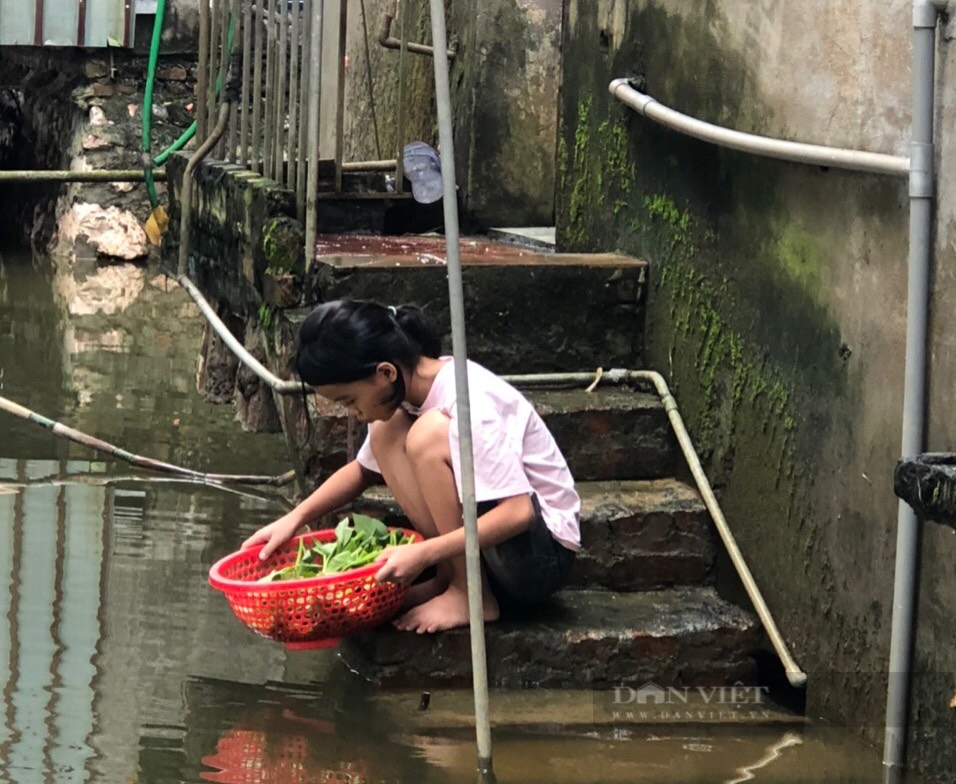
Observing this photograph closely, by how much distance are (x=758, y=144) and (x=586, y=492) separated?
116cm

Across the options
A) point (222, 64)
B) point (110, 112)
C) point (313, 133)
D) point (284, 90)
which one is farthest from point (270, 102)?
point (110, 112)

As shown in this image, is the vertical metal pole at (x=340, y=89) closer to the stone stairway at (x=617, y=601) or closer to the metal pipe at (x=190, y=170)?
the metal pipe at (x=190, y=170)

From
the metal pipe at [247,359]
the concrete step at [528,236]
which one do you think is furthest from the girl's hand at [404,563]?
the concrete step at [528,236]

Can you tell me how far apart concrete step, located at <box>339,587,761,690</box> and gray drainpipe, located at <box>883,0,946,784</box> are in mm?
739

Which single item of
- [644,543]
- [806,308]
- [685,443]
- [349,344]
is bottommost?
[644,543]

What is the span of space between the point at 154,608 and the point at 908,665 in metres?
2.17

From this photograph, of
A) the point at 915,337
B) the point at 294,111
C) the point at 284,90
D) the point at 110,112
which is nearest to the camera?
the point at 915,337

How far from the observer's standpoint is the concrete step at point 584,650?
3.94 m

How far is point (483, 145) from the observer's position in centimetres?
677

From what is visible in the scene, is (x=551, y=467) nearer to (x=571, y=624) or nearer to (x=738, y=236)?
(x=571, y=624)

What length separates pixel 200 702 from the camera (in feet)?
12.5

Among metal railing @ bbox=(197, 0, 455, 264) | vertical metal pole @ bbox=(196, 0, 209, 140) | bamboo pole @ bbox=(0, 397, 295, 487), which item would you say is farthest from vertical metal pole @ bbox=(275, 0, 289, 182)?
bamboo pole @ bbox=(0, 397, 295, 487)

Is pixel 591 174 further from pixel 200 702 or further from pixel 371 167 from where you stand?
pixel 200 702

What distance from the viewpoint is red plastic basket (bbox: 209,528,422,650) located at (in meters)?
3.66
